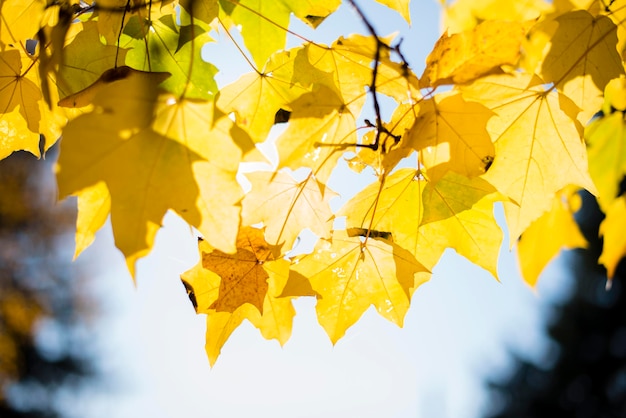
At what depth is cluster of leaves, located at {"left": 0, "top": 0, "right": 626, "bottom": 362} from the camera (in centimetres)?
59

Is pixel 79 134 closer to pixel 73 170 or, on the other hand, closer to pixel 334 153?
pixel 73 170

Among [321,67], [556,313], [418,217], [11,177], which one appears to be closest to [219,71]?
[321,67]

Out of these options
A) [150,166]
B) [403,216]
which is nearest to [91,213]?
[150,166]

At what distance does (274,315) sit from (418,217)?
1.02 ft

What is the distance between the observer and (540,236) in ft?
3.35

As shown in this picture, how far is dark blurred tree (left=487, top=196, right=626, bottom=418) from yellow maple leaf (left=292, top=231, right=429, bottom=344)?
14.1 meters

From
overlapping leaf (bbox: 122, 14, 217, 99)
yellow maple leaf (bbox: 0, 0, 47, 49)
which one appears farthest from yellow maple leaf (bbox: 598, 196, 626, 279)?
yellow maple leaf (bbox: 0, 0, 47, 49)

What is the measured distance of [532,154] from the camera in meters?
0.79

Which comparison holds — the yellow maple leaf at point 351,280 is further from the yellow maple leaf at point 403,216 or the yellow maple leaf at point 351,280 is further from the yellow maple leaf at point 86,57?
the yellow maple leaf at point 86,57

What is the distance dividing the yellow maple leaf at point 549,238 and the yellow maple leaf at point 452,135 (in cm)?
36

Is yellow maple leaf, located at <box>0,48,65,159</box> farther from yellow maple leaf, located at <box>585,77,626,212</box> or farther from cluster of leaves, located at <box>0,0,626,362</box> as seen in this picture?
yellow maple leaf, located at <box>585,77,626,212</box>

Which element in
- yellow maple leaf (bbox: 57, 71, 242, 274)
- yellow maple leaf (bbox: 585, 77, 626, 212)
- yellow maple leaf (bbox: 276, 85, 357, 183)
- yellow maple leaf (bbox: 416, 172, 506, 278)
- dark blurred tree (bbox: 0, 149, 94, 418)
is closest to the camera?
yellow maple leaf (bbox: 57, 71, 242, 274)

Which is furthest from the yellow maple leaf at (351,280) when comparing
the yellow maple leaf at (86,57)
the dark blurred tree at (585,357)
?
the dark blurred tree at (585,357)

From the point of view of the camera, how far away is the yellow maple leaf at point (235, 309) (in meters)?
0.81
